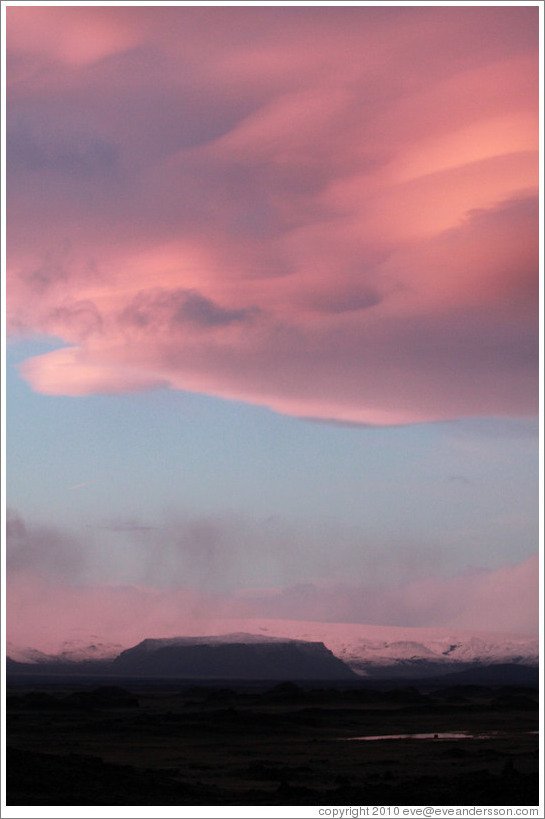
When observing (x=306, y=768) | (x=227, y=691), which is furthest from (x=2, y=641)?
(x=227, y=691)

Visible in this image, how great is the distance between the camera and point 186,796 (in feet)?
119

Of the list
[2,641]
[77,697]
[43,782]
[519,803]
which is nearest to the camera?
[2,641]

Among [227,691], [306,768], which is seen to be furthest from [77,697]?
[306,768]

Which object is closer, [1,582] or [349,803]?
[1,582]

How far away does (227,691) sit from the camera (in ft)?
404

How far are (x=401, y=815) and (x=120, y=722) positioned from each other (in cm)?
5193

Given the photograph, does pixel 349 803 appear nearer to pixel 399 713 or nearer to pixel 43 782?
pixel 43 782

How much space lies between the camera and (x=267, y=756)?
55312 millimetres

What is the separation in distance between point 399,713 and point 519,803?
64.6 m

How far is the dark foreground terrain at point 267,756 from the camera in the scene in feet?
118

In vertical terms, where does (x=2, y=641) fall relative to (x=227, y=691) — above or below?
above

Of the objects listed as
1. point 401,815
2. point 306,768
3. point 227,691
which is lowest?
point 227,691

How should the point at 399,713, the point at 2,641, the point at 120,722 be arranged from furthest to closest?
the point at 399,713
the point at 120,722
the point at 2,641

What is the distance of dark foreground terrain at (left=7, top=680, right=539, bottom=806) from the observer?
35.9 metres
